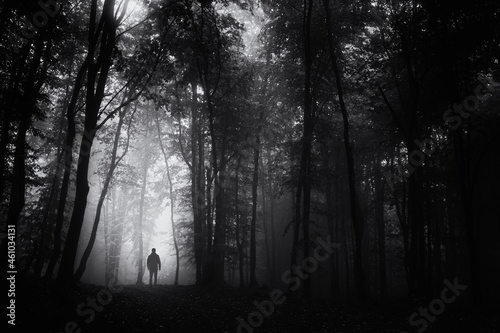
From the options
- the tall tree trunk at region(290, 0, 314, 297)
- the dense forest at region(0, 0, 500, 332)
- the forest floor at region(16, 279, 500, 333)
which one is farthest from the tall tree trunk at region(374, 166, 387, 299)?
the forest floor at region(16, 279, 500, 333)

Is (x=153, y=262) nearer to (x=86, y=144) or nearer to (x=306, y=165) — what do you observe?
(x=306, y=165)

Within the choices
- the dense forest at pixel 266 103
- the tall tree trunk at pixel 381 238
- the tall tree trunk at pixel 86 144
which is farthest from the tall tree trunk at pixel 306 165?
the tall tree trunk at pixel 381 238

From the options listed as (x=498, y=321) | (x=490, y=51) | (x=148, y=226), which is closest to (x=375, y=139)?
(x=490, y=51)

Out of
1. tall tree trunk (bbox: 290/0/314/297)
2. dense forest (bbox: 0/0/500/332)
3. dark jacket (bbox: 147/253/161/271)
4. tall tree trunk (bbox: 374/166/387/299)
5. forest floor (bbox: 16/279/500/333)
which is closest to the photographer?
forest floor (bbox: 16/279/500/333)

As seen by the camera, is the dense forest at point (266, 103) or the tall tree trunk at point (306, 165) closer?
the dense forest at point (266, 103)

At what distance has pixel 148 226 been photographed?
40.7 m

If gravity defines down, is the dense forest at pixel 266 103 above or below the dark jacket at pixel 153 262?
above

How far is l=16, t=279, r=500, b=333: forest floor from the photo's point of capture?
733cm

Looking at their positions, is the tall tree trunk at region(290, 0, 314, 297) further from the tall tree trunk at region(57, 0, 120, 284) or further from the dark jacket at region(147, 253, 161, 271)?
the dark jacket at region(147, 253, 161, 271)

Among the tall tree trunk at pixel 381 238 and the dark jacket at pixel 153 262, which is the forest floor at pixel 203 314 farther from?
the tall tree trunk at pixel 381 238

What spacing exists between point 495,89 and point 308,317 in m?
21.9

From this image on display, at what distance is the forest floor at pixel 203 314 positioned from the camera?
7.33 m

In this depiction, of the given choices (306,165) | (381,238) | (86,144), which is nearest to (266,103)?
(306,165)

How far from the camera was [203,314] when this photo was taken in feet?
33.0
